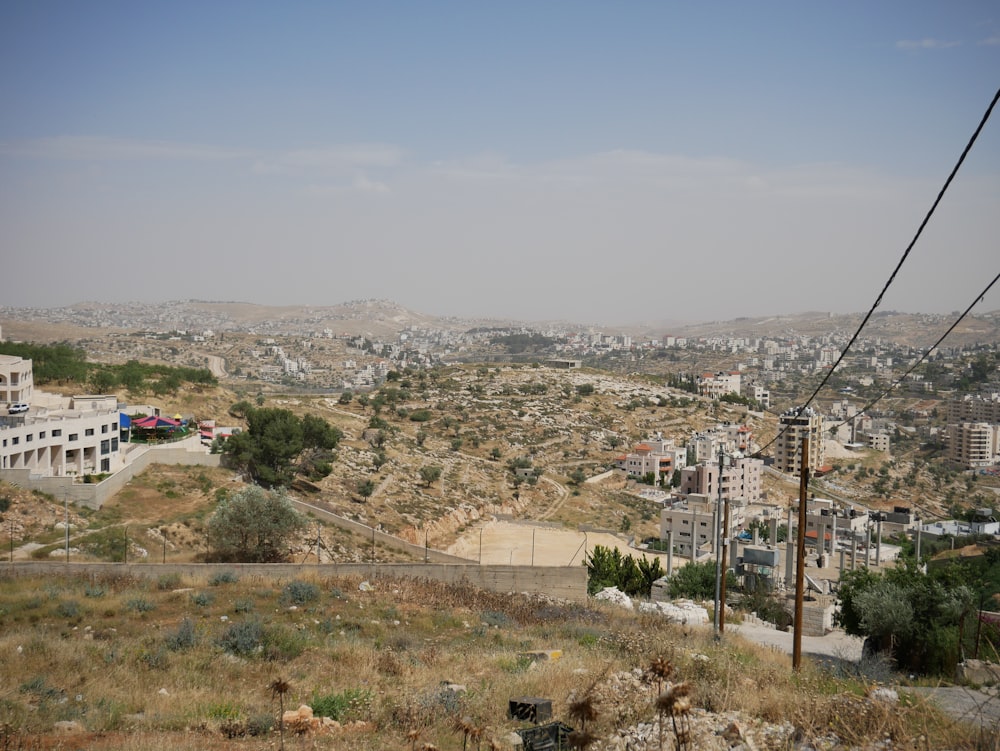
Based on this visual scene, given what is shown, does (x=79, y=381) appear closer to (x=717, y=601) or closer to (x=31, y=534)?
(x=31, y=534)

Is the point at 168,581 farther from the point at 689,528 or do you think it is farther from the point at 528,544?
the point at 689,528

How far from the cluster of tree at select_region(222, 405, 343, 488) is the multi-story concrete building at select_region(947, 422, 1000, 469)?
243 ft

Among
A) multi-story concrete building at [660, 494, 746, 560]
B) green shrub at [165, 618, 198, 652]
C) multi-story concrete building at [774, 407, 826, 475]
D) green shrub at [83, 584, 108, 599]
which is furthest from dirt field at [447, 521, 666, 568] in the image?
multi-story concrete building at [774, 407, 826, 475]

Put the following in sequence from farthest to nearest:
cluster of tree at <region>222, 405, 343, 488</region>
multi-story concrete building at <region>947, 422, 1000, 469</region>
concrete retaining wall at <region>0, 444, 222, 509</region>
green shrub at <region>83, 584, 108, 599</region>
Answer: multi-story concrete building at <region>947, 422, 1000, 469</region>
cluster of tree at <region>222, 405, 343, 488</region>
concrete retaining wall at <region>0, 444, 222, 509</region>
green shrub at <region>83, 584, 108, 599</region>

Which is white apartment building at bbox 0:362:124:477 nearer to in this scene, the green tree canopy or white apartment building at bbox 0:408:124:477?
white apartment building at bbox 0:408:124:477

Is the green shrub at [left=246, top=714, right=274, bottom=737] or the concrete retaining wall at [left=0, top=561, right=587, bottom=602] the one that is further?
the concrete retaining wall at [left=0, top=561, right=587, bottom=602]

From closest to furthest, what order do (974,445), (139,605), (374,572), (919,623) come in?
(139,605) < (919,623) < (374,572) < (974,445)

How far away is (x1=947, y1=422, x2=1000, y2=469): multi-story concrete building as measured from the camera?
78.4 m

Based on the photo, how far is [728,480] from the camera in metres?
48.9

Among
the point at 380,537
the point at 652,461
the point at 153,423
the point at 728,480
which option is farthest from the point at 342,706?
the point at 652,461

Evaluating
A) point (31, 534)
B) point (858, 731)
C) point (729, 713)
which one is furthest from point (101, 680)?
point (31, 534)

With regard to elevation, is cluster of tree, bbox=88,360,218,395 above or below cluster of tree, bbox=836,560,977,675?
above

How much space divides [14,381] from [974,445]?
8702 cm

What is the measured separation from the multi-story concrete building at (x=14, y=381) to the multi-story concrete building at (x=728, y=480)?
3416 cm
